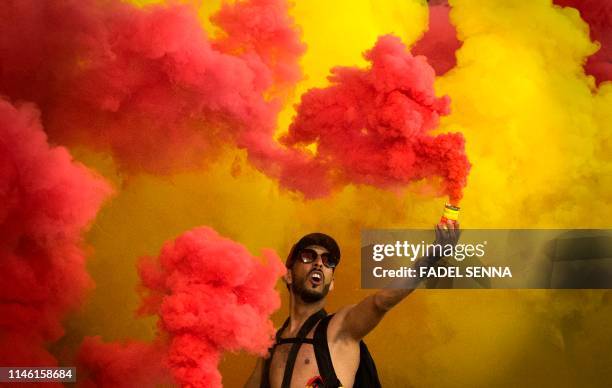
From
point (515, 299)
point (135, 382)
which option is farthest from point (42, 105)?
point (515, 299)

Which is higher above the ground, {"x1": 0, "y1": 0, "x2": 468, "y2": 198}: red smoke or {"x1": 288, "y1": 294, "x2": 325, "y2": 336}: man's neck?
{"x1": 0, "y1": 0, "x2": 468, "y2": 198}: red smoke

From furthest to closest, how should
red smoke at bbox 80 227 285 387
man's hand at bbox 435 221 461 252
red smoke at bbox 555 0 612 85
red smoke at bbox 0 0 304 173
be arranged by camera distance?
red smoke at bbox 555 0 612 85 < red smoke at bbox 0 0 304 173 < man's hand at bbox 435 221 461 252 < red smoke at bbox 80 227 285 387

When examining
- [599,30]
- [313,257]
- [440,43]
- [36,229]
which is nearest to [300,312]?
[313,257]

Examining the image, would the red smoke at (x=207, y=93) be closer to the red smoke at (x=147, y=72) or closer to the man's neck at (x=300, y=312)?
the red smoke at (x=147, y=72)

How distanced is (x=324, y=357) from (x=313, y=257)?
341 millimetres

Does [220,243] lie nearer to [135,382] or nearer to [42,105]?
[135,382]

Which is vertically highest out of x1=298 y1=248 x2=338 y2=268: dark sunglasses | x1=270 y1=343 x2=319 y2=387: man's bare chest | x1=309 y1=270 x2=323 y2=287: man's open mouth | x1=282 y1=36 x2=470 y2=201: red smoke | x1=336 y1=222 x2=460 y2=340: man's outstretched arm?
x1=282 y1=36 x2=470 y2=201: red smoke

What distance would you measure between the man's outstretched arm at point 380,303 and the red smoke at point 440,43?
3.45ft

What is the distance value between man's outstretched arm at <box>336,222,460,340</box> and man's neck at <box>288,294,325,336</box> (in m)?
0.10

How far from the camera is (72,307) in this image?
287 centimetres

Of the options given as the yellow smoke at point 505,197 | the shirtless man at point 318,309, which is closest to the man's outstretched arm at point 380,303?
the shirtless man at point 318,309

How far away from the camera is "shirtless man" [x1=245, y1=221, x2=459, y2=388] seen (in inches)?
110

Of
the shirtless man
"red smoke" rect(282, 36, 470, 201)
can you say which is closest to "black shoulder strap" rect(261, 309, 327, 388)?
the shirtless man

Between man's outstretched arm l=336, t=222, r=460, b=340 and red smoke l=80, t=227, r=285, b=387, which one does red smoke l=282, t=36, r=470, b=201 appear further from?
red smoke l=80, t=227, r=285, b=387
